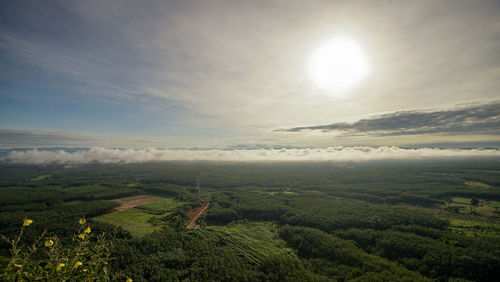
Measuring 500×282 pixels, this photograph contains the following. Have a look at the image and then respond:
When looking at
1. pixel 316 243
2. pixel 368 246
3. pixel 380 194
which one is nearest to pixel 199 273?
pixel 316 243

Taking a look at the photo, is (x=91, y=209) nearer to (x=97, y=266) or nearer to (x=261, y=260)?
(x=261, y=260)

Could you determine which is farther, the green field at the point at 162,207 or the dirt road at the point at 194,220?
the green field at the point at 162,207

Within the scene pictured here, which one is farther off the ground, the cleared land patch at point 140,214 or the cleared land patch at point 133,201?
the cleared land patch at point 140,214

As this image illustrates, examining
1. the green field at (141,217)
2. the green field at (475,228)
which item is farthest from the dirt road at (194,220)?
the green field at (475,228)

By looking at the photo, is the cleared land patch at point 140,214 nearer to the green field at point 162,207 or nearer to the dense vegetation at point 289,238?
the green field at point 162,207

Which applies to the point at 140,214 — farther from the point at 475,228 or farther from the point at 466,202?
the point at 466,202

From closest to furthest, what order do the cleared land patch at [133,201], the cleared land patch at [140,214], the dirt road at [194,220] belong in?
the cleared land patch at [140,214], the dirt road at [194,220], the cleared land patch at [133,201]

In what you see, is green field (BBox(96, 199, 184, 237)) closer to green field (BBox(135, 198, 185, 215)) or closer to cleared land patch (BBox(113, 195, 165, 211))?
green field (BBox(135, 198, 185, 215))

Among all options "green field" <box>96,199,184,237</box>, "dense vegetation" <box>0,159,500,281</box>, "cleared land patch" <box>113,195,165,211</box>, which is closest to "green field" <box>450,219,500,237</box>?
"dense vegetation" <box>0,159,500,281</box>
